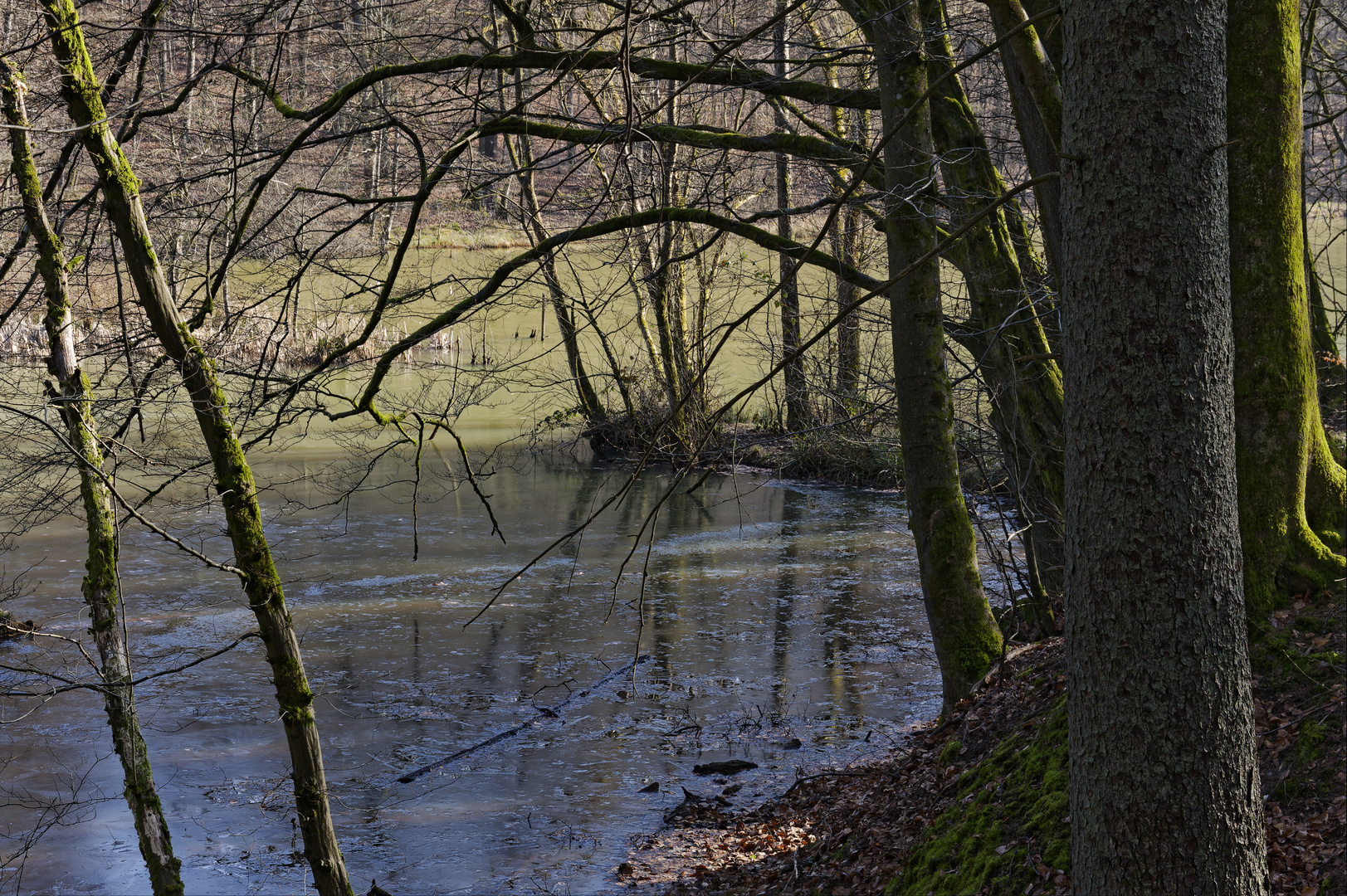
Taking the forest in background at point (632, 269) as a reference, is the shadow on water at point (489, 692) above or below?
below

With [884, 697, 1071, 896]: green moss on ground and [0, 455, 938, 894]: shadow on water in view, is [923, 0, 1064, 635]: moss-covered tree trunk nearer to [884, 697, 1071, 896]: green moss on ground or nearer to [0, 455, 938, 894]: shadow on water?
[0, 455, 938, 894]: shadow on water

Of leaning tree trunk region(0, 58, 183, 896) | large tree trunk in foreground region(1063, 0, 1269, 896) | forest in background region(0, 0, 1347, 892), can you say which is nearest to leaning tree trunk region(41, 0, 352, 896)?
forest in background region(0, 0, 1347, 892)

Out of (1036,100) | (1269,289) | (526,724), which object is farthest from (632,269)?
(526,724)

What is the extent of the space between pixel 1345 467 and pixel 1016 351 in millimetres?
3205

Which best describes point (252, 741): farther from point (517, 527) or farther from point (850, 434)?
point (850, 434)

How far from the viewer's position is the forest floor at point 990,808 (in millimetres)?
3637

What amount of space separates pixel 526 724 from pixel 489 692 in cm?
102

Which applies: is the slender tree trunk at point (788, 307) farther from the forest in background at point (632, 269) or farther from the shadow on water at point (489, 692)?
the forest in background at point (632, 269)

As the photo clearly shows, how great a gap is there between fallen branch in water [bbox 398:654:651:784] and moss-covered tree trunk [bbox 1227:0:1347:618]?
4.40 m

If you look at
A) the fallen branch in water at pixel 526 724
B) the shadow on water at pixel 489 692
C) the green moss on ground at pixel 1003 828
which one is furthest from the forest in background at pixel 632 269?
the fallen branch in water at pixel 526 724

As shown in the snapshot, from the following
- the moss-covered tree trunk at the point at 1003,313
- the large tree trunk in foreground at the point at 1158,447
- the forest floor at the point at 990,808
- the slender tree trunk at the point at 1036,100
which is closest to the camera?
the large tree trunk in foreground at the point at 1158,447

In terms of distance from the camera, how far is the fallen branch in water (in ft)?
27.1

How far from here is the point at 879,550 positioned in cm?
1505

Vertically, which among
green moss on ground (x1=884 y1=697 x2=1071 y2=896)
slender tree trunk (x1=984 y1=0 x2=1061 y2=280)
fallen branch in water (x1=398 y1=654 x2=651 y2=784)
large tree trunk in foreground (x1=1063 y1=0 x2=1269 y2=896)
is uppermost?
slender tree trunk (x1=984 y1=0 x2=1061 y2=280)
